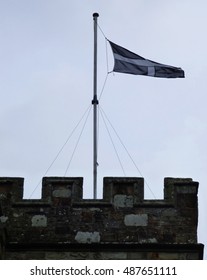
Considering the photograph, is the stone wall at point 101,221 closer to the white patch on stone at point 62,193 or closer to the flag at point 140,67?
the white patch on stone at point 62,193

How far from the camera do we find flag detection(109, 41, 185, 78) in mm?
33094

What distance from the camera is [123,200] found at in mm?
28812

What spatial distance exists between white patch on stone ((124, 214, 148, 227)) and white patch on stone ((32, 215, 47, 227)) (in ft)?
5.03

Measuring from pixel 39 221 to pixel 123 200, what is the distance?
65.1 inches

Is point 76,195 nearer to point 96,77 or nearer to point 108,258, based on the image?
point 108,258

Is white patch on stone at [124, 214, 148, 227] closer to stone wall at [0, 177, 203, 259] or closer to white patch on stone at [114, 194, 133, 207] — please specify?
stone wall at [0, 177, 203, 259]

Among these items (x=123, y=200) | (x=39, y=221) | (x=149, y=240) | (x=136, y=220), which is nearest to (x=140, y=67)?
(x=123, y=200)

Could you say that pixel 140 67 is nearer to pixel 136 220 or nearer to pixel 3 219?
pixel 136 220

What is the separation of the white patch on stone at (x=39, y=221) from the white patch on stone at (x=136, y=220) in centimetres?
153

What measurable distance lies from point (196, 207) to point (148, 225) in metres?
0.99

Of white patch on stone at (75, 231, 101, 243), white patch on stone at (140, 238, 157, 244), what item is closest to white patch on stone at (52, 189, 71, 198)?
white patch on stone at (75, 231, 101, 243)

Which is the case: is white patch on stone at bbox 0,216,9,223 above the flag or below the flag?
below

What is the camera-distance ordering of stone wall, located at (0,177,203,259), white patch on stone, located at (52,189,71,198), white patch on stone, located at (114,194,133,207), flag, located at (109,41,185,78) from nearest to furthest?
1. stone wall, located at (0,177,203,259)
2. white patch on stone, located at (114,194,133,207)
3. white patch on stone, located at (52,189,71,198)
4. flag, located at (109,41,185,78)

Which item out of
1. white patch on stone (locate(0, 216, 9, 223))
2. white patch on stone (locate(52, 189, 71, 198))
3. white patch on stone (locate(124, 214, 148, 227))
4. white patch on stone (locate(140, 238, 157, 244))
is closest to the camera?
white patch on stone (locate(140, 238, 157, 244))
